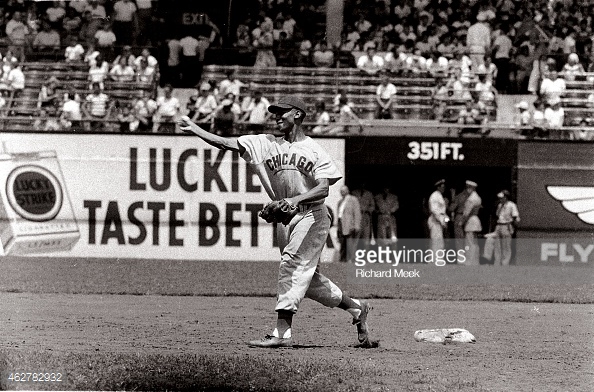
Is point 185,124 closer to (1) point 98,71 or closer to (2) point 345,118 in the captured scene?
(1) point 98,71

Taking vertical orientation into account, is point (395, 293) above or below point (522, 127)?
below

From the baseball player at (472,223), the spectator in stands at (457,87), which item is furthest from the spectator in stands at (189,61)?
the baseball player at (472,223)

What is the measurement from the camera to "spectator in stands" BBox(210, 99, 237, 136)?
69.9ft

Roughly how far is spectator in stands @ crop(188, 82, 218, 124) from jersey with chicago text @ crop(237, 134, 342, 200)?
12.3m

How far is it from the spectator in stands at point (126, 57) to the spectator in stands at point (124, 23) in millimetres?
168

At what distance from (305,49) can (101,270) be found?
6350mm

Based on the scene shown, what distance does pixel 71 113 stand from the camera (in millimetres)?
21344

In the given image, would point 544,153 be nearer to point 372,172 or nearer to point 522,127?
point 522,127

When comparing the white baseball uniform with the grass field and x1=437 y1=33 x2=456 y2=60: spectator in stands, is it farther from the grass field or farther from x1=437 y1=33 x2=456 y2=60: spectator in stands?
x1=437 y1=33 x2=456 y2=60: spectator in stands

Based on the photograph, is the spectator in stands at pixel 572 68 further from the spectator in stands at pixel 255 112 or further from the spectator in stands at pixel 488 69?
the spectator in stands at pixel 255 112

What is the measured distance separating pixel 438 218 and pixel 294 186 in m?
13.1

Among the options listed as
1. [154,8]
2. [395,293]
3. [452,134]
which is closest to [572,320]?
[395,293]

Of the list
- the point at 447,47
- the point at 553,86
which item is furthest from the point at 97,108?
the point at 553,86

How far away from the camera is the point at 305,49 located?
866 inches
